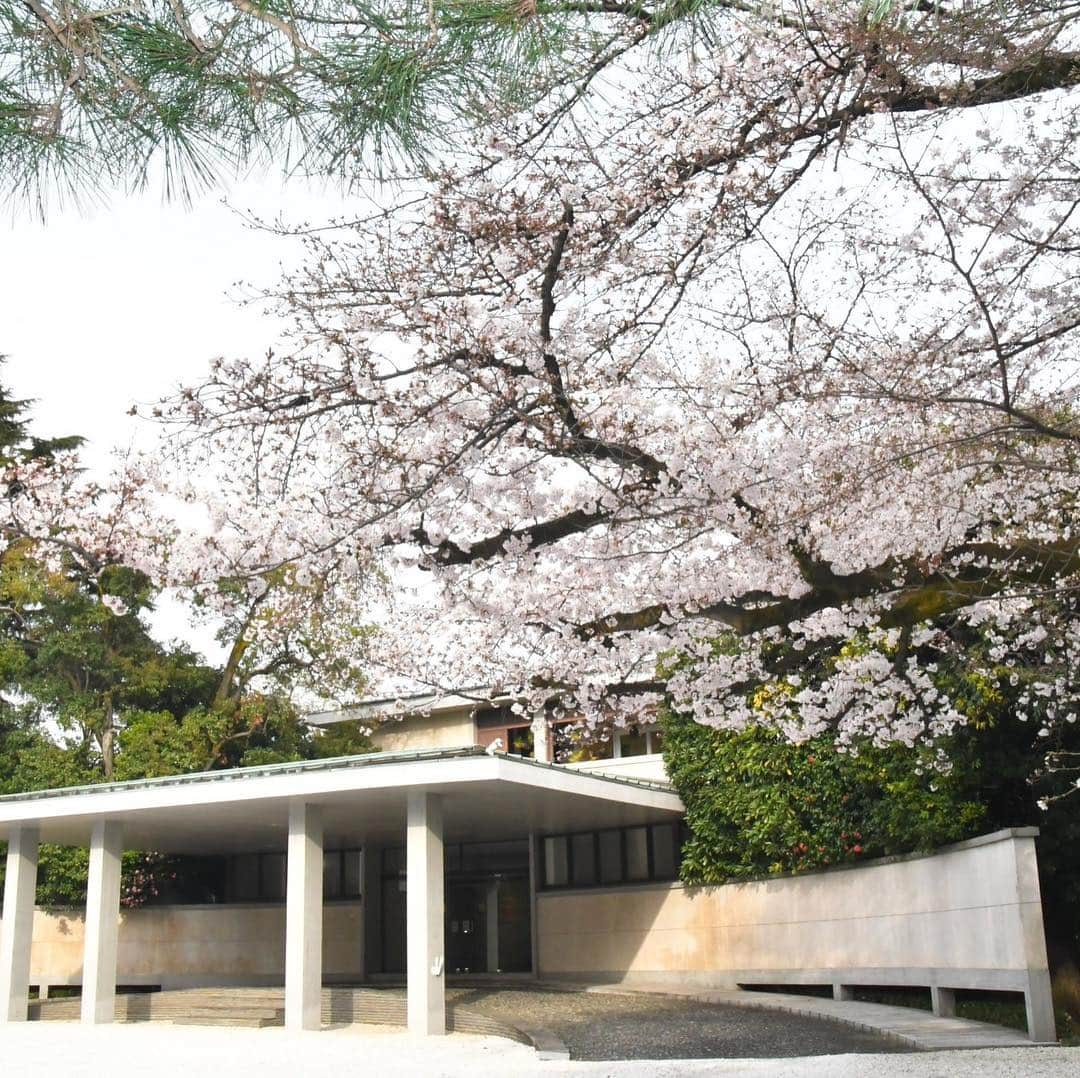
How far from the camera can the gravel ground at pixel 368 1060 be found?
30.3ft

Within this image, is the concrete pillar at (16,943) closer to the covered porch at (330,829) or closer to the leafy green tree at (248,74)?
the covered porch at (330,829)

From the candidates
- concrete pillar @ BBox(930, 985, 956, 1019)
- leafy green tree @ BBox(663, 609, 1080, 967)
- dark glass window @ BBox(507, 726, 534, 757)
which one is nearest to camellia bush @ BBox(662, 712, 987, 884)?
leafy green tree @ BBox(663, 609, 1080, 967)

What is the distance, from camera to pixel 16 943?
16.7 meters

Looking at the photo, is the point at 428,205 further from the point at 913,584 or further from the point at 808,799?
the point at 808,799

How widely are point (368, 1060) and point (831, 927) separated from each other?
25.7ft

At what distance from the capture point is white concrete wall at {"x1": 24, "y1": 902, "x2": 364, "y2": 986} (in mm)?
23188

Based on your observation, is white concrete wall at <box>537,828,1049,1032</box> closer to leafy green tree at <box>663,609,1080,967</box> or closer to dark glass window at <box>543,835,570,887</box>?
dark glass window at <box>543,835,570,887</box>

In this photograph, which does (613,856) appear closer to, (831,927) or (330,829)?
(330,829)

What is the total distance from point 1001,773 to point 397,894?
13.0 meters

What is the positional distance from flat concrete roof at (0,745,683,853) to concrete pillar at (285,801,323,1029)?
0.41 m

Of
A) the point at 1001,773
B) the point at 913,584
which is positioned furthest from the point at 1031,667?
the point at 913,584

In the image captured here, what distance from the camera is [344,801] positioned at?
15148 mm

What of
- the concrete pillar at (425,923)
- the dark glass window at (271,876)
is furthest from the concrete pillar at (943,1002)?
the dark glass window at (271,876)

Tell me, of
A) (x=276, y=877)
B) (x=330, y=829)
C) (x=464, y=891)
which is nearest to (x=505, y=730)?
(x=464, y=891)
